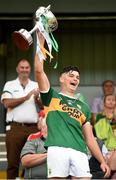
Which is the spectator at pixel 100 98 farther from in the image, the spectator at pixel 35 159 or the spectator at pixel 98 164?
the spectator at pixel 35 159

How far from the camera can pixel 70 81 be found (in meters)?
4.37

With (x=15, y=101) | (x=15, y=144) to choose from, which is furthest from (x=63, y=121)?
(x=15, y=101)

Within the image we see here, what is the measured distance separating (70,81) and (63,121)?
356mm

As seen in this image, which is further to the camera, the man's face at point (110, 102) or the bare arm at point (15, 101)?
the man's face at point (110, 102)

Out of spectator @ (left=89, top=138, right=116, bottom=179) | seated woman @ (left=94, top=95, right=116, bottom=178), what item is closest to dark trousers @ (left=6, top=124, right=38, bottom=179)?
seated woman @ (left=94, top=95, right=116, bottom=178)

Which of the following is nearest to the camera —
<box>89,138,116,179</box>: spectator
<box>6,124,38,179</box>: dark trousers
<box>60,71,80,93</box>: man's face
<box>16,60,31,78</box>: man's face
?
<box>60,71,80,93</box>: man's face

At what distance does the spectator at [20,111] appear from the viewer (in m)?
6.56

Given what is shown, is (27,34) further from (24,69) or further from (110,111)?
(110,111)

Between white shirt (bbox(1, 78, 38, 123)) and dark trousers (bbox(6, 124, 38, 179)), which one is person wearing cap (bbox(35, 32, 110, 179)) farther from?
white shirt (bbox(1, 78, 38, 123))

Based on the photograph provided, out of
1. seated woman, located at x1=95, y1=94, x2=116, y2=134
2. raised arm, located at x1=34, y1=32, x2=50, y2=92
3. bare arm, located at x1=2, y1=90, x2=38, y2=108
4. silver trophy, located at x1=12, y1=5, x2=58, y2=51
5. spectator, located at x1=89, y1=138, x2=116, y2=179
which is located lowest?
spectator, located at x1=89, y1=138, x2=116, y2=179

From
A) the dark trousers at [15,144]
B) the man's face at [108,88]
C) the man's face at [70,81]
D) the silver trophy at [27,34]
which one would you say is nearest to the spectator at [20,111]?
the dark trousers at [15,144]

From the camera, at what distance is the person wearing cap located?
411 centimetres

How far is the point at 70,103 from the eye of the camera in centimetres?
433

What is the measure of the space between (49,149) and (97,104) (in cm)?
414
